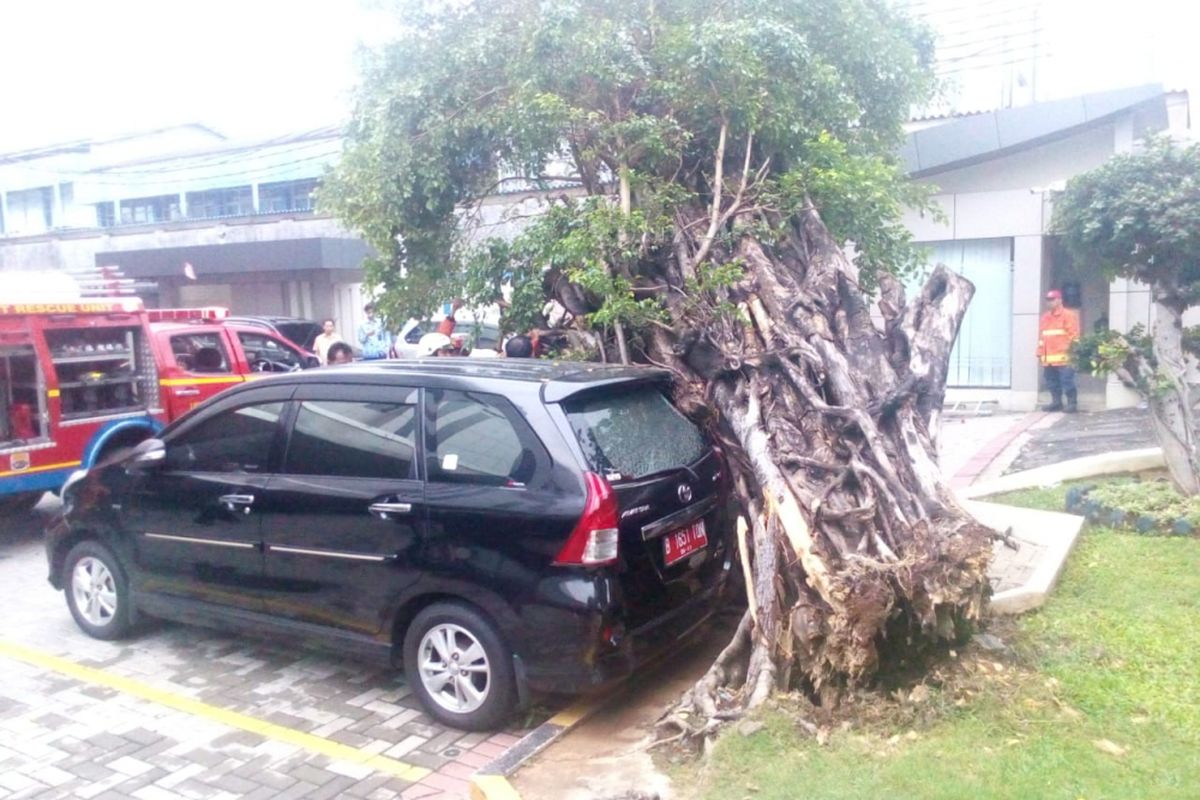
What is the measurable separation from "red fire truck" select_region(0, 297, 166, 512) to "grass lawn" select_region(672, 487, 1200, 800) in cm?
690

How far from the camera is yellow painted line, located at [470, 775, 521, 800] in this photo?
430 centimetres

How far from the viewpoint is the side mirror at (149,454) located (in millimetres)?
6227

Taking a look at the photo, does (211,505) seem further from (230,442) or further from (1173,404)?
(1173,404)

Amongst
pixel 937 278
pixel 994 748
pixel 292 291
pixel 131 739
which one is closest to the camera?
pixel 994 748

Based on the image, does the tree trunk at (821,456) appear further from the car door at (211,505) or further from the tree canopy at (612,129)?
the car door at (211,505)

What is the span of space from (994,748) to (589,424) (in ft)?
7.31

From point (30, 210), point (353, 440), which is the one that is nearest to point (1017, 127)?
point (353, 440)

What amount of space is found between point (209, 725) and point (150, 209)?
26797mm

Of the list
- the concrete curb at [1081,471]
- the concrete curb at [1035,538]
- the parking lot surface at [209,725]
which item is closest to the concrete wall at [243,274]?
the concrete curb at [1081,471]

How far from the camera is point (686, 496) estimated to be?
5.33 m

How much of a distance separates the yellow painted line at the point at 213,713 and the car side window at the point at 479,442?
4.40 ft

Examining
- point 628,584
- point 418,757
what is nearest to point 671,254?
point 628,584

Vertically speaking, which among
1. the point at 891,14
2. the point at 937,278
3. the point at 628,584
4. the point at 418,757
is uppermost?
the point at 891,14

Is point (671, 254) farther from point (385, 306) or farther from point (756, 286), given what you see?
point (385, 306)
